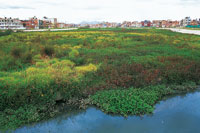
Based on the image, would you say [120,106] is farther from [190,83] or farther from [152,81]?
[190,83]

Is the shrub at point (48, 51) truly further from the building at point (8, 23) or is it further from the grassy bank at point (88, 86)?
the building at point (8, 23)

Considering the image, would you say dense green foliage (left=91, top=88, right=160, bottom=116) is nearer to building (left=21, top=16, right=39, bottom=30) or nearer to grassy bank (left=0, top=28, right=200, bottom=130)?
grassy bank (left=0, top=28, right=200, bottom=130)

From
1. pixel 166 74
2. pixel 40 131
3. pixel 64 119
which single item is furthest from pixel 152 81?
pixel 40 131

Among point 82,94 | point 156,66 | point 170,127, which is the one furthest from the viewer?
point 156,66

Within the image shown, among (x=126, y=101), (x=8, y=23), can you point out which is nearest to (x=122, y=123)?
(x=126, y=101)

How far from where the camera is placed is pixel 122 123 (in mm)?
6344

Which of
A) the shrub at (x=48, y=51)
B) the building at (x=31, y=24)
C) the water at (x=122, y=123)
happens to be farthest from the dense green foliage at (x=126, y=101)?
the building at (x=31, y=24)

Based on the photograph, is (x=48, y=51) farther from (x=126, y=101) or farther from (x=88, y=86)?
(x=126, y=101)

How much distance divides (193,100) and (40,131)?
7170 millimetres

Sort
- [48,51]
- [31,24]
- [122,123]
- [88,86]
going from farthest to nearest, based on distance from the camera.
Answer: [31,24]
[48,51]
[88,86]
[122,123]

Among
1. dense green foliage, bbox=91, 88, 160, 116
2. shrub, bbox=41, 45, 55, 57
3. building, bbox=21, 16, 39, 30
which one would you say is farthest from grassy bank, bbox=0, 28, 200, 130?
building, bbox=21, 16, 39, 30

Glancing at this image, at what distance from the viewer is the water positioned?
239 inches

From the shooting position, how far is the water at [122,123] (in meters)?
6.07

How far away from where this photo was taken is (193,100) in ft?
26.7
